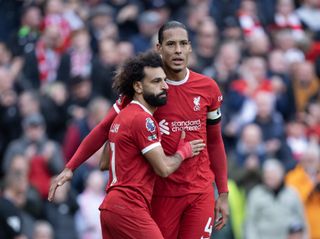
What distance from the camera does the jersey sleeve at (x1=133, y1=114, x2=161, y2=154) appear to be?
1020cm

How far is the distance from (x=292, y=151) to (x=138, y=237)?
7.44m

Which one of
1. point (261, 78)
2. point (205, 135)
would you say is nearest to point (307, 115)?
point (261, 78)

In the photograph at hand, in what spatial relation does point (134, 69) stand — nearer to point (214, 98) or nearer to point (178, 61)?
point (178, 61)

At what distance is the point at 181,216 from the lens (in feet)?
35.2

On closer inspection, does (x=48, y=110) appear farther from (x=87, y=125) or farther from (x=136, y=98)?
(x=136, y=98)

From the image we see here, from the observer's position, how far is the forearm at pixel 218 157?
11.0 m

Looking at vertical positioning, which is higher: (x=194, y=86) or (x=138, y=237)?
(x=194, y=86)

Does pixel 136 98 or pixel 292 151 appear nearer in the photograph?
pixel 136 98

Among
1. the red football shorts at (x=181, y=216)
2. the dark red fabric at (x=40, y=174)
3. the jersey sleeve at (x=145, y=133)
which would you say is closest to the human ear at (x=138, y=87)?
the jersey sleeve at (x=145, y=133)

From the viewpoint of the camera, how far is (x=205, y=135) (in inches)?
427

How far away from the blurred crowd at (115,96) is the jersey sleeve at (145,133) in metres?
4.57

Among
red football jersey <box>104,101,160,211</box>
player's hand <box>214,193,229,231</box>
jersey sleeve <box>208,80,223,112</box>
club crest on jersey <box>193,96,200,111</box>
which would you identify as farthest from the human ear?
player's hand <box>214,193,229,231</box>

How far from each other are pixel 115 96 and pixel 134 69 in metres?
7.68

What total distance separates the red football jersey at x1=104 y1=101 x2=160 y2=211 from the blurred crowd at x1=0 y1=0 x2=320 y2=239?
4.40m
